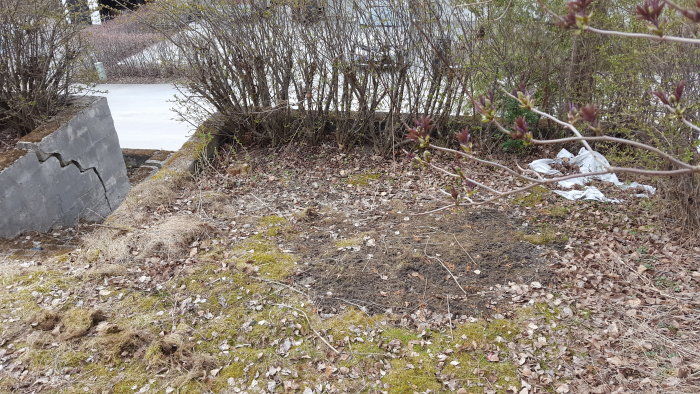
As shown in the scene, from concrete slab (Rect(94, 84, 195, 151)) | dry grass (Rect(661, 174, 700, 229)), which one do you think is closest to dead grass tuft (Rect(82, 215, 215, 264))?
concrete slab (Rect(94, 84, 195, 151))

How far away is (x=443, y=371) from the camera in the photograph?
11.2ft

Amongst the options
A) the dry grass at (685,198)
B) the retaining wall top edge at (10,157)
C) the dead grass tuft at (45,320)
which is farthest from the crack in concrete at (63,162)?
the dry grass at (685,198)

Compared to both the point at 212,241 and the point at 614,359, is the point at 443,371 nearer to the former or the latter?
the point at 614,359

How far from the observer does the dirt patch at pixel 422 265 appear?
4.03m

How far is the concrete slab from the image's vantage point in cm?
1052

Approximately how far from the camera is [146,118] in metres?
12.0

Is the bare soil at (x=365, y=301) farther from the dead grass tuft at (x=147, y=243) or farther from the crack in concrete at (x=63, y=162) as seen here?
the crack in concrete at (x=63, y=162)

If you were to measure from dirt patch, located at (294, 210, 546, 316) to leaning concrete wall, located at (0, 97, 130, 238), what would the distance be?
12.4 feet

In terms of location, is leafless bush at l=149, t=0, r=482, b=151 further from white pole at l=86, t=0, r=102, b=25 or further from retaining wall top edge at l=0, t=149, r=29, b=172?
retaining wall top edge at l=0, t=149, r=29, b=172

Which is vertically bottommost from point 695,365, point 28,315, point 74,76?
point 695,365

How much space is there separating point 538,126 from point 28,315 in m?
5.52

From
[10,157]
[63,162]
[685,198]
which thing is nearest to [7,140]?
[63,162]

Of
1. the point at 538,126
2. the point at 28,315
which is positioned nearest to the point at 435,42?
the point at 538,126

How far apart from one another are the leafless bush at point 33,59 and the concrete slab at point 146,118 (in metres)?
1.65
